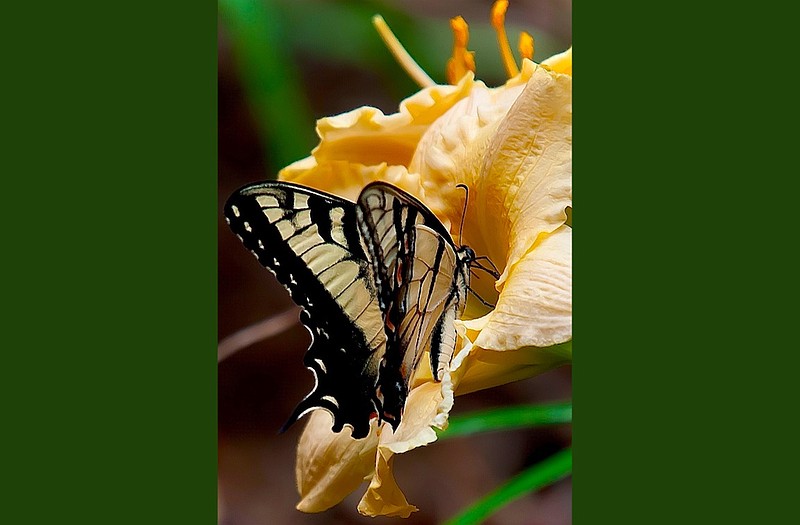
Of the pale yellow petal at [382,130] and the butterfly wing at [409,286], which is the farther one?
the pale yellow petal at [382,130]

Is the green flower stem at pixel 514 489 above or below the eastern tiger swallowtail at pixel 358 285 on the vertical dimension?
below

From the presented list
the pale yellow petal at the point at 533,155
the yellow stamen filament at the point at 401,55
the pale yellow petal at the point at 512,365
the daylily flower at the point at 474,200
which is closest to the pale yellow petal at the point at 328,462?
the daylily flower at the point at 474,200

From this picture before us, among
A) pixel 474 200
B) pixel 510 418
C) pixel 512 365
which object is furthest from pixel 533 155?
pixel 510 418

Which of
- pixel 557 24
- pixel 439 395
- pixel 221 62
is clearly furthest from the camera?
pixel 221 62

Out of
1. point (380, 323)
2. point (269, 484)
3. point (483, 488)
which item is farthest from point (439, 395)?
point (269, 484)

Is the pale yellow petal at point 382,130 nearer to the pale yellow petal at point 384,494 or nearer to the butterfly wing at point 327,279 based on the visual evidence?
the butterfly wing at point 327,279

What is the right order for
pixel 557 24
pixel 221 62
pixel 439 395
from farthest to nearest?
pixel 221 62 < pixel 557 24 < pixel 439 395

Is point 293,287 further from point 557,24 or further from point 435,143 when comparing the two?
point 557,24
